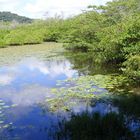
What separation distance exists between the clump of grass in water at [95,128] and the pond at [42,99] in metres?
0.41

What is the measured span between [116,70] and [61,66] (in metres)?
4.56

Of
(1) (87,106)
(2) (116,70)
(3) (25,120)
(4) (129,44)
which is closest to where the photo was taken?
(3) (25,120)

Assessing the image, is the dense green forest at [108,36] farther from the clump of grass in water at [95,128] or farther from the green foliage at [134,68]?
→ the clump of grass in water at [95,128]

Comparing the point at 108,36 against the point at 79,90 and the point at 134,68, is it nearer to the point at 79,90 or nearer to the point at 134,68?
the point at 134,68

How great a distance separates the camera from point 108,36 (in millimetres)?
15703

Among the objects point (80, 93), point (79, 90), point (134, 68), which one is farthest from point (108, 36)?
→ point (80, 93)

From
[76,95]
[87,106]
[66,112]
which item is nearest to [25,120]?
[66,112]

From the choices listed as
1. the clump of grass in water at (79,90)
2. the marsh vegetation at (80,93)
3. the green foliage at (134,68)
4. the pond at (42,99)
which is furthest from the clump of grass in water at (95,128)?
the green foliage at (134,68)

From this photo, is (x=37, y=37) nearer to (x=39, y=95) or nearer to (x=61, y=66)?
(x=61, y=66)

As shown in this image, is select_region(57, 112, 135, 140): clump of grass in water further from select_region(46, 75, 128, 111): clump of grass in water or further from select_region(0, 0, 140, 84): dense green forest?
select_region(0, 0, 140, 84): dense green forest

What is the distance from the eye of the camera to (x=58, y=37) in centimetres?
3891

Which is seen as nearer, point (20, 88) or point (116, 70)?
point (20, 88)

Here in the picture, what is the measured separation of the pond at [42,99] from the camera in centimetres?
789

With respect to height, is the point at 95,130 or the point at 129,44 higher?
the point at 129,44
